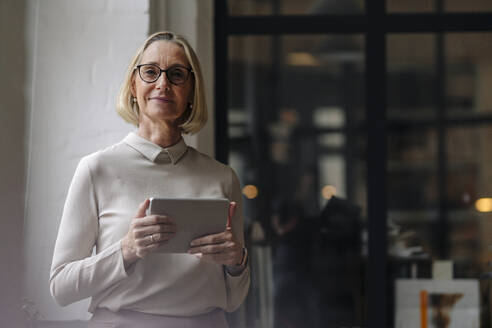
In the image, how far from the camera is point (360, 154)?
11.3 ft

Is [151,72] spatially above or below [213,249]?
above

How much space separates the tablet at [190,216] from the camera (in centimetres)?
171

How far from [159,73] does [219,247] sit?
524mm

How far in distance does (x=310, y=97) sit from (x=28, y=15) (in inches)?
58.8

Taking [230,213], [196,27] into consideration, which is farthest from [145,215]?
[196,27]

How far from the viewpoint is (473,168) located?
11.6ft

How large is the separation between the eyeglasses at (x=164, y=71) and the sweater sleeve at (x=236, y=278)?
0.35m

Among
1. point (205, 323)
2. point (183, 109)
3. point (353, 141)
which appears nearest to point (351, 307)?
point (353, 141)

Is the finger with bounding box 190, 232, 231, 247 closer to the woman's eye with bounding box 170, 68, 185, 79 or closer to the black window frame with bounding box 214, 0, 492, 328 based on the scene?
the woman's eye with bounding box 170, 68, 185, 79

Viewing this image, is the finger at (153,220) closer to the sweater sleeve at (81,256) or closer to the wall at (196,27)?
the sweater sleeve at (81,256)

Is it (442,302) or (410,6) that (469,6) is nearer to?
(410,6)

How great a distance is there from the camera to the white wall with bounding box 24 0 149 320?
2.77m

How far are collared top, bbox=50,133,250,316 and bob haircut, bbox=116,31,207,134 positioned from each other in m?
0.08

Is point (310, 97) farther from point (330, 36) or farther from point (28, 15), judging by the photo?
point (28, 15)
